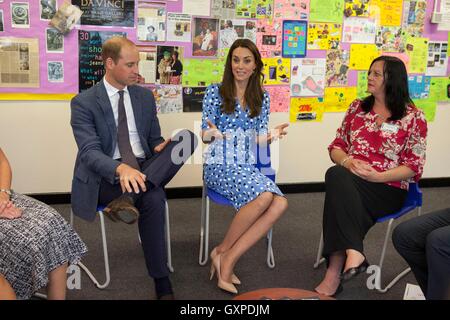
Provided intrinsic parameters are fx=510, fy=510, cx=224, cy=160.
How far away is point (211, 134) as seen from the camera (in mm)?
2818

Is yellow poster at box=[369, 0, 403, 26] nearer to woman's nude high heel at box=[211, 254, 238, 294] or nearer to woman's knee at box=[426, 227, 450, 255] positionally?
woman's knee at box=[426, 227, 450, 255]

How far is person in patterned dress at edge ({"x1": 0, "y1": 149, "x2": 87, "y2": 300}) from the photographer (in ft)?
6.52

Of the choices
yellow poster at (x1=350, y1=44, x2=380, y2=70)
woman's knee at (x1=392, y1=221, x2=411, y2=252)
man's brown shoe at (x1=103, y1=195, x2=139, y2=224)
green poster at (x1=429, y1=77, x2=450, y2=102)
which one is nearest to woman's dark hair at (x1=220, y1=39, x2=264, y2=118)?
man's brown shoe at (x1=103, y1=195, x2=139, y2=224)

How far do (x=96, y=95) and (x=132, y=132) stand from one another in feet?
0.94

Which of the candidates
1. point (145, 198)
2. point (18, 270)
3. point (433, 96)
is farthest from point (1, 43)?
point (433, 96)

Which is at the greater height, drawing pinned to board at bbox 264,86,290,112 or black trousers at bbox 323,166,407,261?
drawing pinned to board at bbox 264,86,290,112

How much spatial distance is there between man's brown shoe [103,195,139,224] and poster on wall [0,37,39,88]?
153 cm

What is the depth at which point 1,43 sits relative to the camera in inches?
135

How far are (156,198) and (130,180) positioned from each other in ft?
0.73

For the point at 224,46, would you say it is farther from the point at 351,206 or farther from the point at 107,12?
the point at 351,206

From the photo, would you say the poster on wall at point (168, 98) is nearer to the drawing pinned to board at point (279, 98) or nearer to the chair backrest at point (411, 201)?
the drawing pinned to board at point (279, 98)

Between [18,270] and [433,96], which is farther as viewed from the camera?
[433,96]

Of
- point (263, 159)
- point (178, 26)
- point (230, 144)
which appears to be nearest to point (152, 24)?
point (178, 26)

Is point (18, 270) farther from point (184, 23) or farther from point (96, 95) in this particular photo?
point (184, 23)
